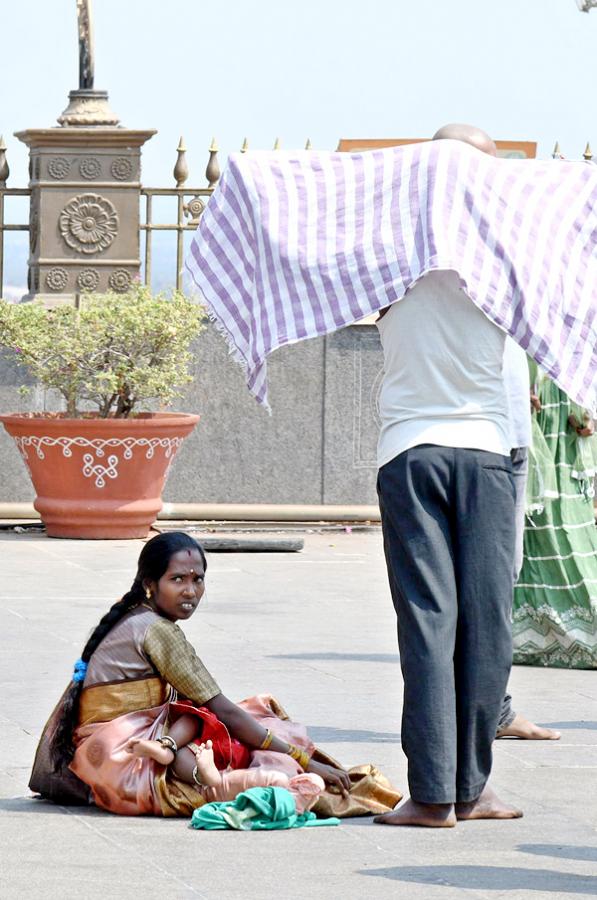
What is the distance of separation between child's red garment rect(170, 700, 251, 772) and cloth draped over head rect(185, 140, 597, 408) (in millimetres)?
897

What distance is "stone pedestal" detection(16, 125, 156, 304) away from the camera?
43.6 feet

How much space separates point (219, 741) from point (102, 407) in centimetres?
681

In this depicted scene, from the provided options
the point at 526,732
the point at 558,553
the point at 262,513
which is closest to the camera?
the point at 526,732

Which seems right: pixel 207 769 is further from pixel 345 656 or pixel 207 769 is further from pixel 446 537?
pixel 345 656

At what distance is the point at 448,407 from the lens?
208 inches

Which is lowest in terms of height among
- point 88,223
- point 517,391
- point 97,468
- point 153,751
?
point 97,468

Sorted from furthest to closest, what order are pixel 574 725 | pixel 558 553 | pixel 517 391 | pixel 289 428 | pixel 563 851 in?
pixel 289 428, pixel 558 553, pixel 574 725, pixel 517 391, pixel 563 851

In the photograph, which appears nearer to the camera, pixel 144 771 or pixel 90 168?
pixel 144 771

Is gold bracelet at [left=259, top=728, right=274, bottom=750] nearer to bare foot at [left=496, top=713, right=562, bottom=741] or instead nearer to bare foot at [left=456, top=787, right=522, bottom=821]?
bare foot at [left=456, top=787, right=522, bottom=821]

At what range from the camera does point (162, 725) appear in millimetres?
5555

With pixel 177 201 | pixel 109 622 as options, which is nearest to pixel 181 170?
pixel 177 201

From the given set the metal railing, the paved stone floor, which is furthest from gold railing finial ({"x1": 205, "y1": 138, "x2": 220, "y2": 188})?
the paved stone floor

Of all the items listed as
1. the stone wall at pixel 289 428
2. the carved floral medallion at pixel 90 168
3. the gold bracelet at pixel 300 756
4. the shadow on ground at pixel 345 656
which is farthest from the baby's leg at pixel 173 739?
the carved floral medallion at pixel 90 168

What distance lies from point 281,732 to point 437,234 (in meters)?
1.48
